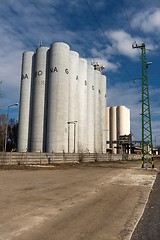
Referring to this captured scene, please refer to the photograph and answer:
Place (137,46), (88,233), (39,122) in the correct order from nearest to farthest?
1. (88,233)
2. (137,46)
3. (39,122)

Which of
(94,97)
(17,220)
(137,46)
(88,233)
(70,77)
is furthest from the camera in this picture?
(94,97)

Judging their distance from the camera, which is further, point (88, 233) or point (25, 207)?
point (25, 207)

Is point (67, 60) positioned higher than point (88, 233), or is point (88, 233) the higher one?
point (67, 60)

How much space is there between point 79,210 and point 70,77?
61223mm

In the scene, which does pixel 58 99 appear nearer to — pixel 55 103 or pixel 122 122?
pixel 55 103

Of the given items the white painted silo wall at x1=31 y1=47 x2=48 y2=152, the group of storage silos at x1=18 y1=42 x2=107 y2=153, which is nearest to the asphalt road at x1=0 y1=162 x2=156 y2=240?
the group of storage silos at x1=18 y1=42 x2=107 y2=153

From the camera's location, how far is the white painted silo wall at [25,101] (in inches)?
2589

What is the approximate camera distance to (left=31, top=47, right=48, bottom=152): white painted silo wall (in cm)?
6331

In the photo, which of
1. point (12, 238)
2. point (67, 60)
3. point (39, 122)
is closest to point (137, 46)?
point (67, 60)

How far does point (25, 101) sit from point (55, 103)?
9.51m

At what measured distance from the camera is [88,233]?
6246mm

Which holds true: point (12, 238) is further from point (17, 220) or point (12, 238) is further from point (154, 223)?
point (154, 223)

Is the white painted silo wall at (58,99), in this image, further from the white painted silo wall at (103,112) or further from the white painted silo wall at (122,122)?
the white painted silo wall at (122,122)

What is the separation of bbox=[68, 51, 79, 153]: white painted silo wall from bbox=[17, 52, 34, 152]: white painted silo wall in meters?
10.5
